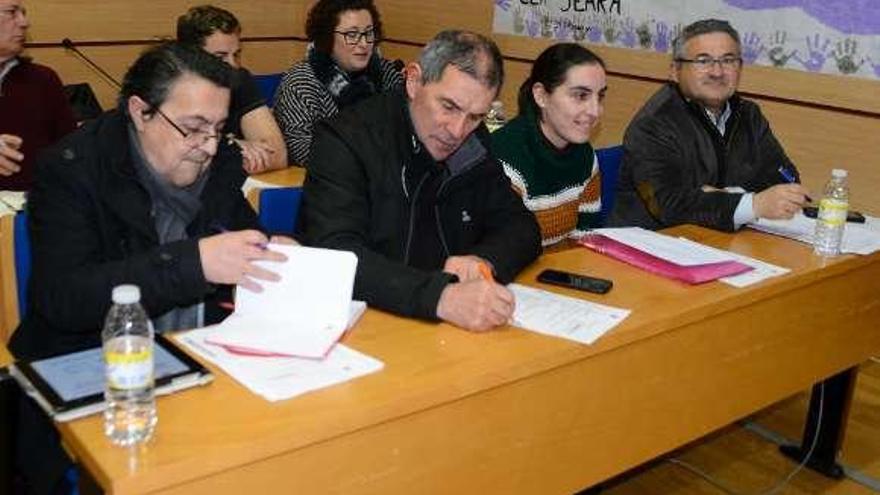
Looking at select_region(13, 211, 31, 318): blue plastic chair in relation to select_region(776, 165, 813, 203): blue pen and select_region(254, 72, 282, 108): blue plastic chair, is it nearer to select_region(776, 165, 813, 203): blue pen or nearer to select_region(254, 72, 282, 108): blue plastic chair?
select_region(776, 165, 813, 203): blue pen

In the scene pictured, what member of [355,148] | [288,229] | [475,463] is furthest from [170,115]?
[475,463]

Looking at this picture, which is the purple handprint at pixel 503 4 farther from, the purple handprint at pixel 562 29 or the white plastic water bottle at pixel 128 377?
the white plastic water bottle at pixel 128 377

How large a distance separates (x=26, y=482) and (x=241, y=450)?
0.62 metres

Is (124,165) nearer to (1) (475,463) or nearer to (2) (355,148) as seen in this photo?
(2) (355,148)

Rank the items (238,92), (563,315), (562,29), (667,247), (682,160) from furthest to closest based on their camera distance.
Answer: (562,29) < (238,92) < (682,160) < (667,247) < (563,315)

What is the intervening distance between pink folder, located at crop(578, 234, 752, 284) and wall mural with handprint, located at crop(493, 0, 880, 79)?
5.87 feet

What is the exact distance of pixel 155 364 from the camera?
1396mm

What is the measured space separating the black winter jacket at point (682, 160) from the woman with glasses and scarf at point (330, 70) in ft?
3.95

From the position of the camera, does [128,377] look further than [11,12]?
No

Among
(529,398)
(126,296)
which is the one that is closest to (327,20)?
(529,398)

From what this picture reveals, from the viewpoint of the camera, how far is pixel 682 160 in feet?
9.22

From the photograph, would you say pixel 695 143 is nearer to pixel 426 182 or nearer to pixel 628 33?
pixel 426 182

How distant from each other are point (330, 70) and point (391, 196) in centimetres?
190

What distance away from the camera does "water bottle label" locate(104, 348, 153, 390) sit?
3.83 ft
